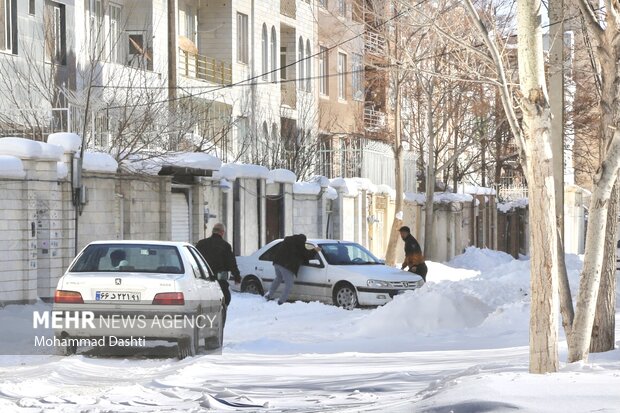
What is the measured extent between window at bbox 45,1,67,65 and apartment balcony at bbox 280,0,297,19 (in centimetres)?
1462

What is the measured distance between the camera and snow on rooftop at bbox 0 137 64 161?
21722 millimetres

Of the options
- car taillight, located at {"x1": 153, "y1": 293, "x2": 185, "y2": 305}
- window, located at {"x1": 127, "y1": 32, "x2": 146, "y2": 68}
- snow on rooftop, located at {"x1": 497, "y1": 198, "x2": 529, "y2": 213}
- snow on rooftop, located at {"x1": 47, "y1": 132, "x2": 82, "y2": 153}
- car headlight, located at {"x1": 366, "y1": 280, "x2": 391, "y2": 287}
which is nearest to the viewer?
car taillight, located at {"x1": 153, "y1": 293, "x2": 185, "y2": 305}

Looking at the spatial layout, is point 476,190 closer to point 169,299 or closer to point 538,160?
point 169,299

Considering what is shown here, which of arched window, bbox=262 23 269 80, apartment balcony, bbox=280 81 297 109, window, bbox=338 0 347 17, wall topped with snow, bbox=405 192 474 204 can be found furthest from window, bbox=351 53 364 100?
arched window, bbox=262 23 269 80

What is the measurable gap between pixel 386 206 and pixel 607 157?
35.8 metres

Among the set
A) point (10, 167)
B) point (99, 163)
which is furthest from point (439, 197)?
point (10, 167)

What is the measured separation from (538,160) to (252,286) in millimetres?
16315

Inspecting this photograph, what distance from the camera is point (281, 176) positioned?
35.4 metres

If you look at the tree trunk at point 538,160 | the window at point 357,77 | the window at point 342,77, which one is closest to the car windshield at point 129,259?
the tree trunk at point 538,160

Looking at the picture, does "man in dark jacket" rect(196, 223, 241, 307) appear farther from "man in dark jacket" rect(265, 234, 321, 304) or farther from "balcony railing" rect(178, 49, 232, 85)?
"balcony railing" rect(178, 49, 232, 85)

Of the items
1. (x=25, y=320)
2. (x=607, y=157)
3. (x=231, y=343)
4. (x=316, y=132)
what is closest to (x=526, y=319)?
(x=231, y=343)

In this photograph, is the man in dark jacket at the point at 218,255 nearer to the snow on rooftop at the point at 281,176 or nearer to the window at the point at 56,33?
the window at the point at 56,33

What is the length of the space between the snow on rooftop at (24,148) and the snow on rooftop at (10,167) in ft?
0.48

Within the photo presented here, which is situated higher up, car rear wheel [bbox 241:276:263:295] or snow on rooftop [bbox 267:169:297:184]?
snow on rooftop [bbox 267:169:297:184]
